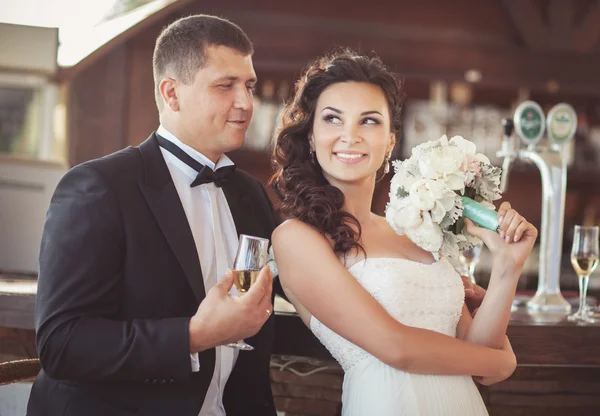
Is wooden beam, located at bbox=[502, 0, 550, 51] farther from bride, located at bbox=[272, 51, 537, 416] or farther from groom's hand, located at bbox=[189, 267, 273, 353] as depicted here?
groom's hand, located at bbox=[189, 267, 273, 353]

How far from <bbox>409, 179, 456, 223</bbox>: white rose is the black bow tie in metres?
0.63

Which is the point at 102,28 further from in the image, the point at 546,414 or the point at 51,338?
the point at 546,414

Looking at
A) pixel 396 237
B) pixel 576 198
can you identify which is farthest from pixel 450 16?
pixel 396 237

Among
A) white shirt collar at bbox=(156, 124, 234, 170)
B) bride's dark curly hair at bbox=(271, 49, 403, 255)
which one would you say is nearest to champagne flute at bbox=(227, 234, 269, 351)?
bride's dark curly hair at bbox=(271, 49, 403, 255)

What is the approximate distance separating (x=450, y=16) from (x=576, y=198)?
1758mm

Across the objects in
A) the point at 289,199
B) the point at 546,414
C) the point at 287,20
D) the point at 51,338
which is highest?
the point at 287,20

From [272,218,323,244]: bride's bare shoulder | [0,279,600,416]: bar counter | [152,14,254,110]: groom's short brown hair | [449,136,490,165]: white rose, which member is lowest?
[0,279,600,416]: bar counter

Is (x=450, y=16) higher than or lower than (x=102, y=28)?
higher

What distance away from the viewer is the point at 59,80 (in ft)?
16.7

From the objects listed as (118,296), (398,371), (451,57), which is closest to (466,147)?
(398,371)

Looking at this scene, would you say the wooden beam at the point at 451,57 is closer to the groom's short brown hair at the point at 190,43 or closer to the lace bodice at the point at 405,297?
the groom's short brown hair at the point at 190,43

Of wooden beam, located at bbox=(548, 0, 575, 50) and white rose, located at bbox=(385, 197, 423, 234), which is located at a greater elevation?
wooden beam, located at bbox=(548, 0, 575, 50)

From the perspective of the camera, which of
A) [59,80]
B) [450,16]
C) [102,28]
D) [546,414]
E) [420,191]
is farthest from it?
[450,16]

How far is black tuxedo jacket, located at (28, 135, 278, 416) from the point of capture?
192 centimetres
